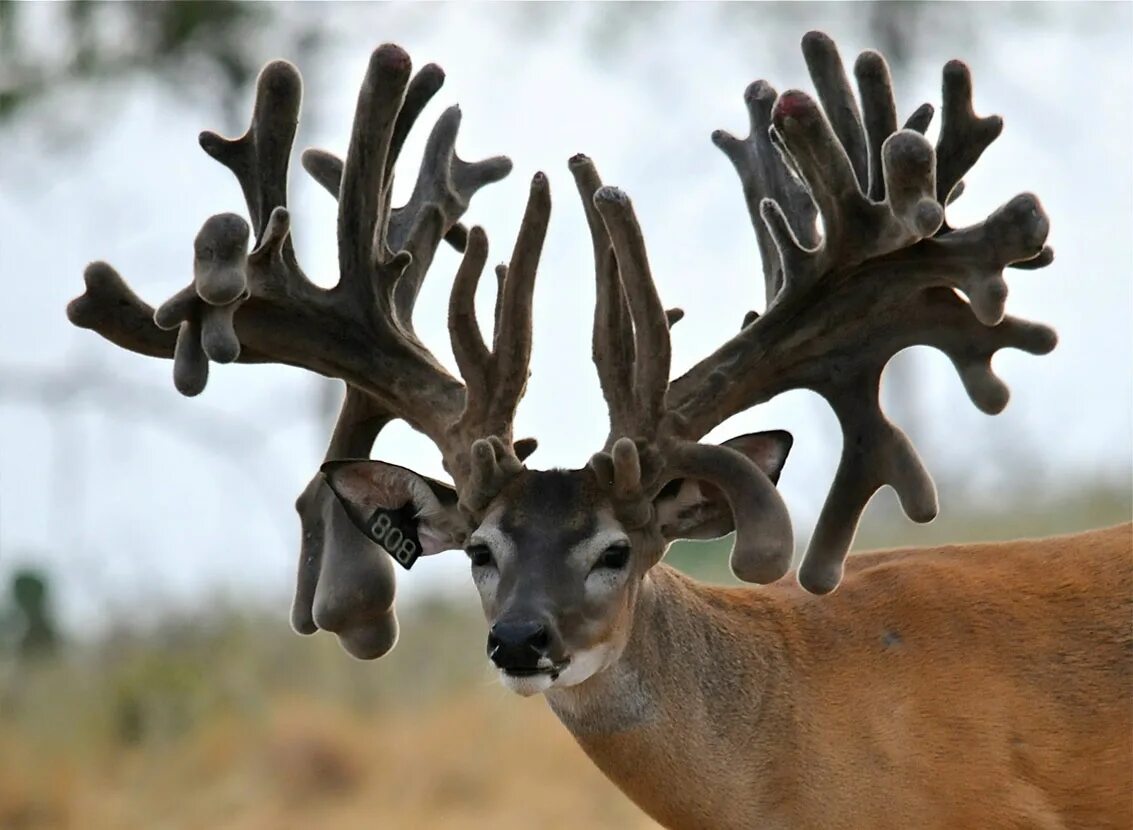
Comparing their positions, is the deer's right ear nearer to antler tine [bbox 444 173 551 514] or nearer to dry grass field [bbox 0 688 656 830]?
antler tine [bbox 444 173 551 514]

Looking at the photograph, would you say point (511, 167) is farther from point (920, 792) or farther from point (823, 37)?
point (920, 792)

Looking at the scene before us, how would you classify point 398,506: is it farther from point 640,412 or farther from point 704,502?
point 704,502

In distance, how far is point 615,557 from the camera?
6.33 m

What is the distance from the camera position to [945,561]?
7.11 metres

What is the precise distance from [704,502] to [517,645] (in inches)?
35.1

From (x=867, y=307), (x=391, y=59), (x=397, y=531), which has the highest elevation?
(x=391, y=59)

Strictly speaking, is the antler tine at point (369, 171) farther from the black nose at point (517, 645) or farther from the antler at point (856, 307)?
the black nose at point (517, 645)

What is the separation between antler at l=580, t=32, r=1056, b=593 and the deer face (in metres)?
0.23

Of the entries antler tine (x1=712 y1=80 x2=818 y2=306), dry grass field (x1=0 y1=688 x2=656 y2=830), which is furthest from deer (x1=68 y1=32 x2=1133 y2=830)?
dry grass field (x1=0 y1=688 x2=656 y2=830)

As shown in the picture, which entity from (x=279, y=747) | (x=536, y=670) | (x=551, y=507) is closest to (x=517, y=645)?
(x=536, y=670)

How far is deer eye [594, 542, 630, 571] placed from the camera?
630 centimetres

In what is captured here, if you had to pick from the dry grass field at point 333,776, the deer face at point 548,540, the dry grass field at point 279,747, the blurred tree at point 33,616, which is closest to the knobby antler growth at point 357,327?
the deer face at point 548,540

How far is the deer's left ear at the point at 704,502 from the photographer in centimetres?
653

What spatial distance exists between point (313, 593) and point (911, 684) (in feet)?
6.08
